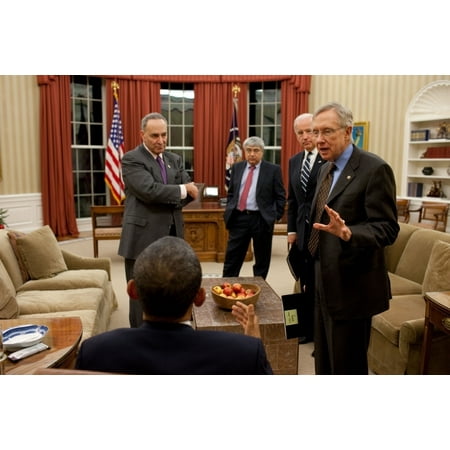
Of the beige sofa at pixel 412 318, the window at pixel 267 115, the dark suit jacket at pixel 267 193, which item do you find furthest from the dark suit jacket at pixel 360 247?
the window at pixel 267 115

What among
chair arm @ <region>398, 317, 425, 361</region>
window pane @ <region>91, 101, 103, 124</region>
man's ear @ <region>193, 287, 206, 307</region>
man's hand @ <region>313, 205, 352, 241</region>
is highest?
window pane @ <region>91, 101, 103, 124</region>

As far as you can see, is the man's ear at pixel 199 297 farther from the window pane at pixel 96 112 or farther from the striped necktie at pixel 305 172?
the window pane at pixel 96 112

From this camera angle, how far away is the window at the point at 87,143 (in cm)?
843

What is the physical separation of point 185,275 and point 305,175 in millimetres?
2367

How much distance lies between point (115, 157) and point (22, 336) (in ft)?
21.6

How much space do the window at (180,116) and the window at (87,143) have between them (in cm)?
131

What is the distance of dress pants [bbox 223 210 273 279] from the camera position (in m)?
4.25

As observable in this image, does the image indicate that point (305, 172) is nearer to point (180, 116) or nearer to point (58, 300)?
point (58, 300)

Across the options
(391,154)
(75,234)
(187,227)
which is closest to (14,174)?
(75,234)

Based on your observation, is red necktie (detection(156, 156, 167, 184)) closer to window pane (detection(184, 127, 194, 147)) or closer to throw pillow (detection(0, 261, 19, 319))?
throw pillow (detection(0, 261, 19, 319))

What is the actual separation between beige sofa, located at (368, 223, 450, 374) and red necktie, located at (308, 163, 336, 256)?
3.12 ft

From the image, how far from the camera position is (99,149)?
28.9 ft

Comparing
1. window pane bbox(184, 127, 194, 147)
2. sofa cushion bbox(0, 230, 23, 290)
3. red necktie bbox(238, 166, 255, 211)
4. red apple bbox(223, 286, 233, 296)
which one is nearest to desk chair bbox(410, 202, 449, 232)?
red necktie bbox(238, 166, 255, 211)

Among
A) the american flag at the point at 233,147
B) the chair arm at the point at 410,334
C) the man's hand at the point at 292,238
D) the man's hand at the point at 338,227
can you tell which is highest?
the american flag at the point at 233,147
